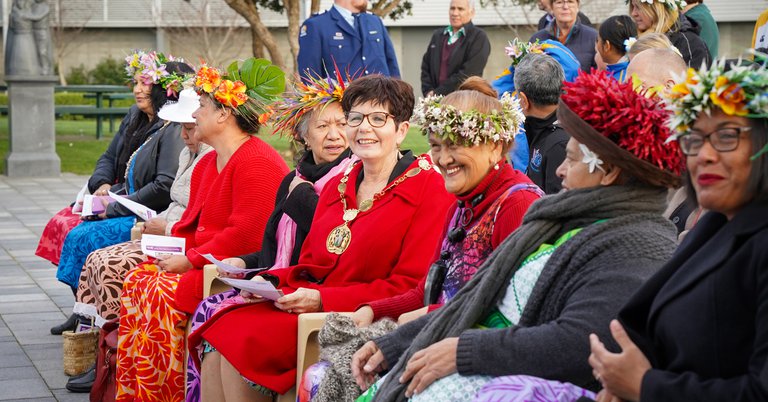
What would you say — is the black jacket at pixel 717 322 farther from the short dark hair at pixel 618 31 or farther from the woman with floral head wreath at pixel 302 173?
the short dark hair at pixel 618 31

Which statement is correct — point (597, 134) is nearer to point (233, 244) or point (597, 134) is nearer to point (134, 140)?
point (233, 244)

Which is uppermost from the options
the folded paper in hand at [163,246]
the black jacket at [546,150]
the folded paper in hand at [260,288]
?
the black jacket at [546,150]

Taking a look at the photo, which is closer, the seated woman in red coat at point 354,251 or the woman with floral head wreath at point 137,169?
the seated woman in red coat at point 354,251

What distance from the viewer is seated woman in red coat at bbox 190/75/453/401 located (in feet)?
14.0

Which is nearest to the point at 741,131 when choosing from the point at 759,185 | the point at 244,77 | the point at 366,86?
the point at 759,185

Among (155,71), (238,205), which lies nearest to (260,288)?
(238,205)

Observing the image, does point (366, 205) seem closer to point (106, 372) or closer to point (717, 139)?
point (106, 372)

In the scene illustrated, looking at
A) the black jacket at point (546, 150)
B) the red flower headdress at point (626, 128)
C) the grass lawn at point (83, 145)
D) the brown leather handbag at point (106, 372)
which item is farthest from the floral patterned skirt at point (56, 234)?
the grass lawn at point (83, 145)

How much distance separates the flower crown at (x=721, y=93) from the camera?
2.34 metres

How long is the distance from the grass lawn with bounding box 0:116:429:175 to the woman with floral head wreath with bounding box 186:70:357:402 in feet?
29.7

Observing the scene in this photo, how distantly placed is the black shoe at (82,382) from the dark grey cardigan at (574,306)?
3.49 metres

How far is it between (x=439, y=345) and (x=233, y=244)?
8.32 feet

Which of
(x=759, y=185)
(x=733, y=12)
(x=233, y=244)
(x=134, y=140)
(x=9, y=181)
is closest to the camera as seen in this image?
(x=759, y=185)

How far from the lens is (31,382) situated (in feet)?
19.5
